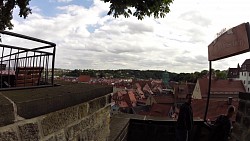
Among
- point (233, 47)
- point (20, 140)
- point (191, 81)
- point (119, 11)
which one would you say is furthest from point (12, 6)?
point (191, 81)

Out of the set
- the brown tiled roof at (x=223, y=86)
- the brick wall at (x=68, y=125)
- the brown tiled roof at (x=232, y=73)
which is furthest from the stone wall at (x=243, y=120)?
the brown tiled roof at (x=232, y=73)

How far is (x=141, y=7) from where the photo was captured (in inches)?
252

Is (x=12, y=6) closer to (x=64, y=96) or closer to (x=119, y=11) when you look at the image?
(x=119, y=11)

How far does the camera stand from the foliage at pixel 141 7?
632cm

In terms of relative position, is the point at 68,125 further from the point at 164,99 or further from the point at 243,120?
the point at 164,99

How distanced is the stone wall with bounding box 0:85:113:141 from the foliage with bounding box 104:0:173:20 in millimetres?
→ 2264

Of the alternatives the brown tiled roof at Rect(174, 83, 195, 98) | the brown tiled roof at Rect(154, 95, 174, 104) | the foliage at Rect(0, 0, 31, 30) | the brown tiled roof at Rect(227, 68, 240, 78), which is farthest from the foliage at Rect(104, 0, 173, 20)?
the brown tiled roof at Rect(227, 68, 240, 78)

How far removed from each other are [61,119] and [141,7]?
13.1 ft

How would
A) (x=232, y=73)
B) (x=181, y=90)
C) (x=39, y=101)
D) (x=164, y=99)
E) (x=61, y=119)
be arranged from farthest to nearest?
(x=232, y=73), (x=181, y=90), (x=164, y=99), (x=61, y=119), (x=39, y=101)

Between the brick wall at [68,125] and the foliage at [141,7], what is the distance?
7.45 ft

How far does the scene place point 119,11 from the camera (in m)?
6.52

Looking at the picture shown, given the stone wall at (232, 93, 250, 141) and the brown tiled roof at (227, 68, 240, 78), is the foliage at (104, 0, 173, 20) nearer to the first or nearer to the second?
the stone wall at (232, 93, 250, 141)

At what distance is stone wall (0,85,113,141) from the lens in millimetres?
2074

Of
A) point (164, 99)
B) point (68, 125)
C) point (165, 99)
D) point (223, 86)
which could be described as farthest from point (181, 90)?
point (68, 125)
